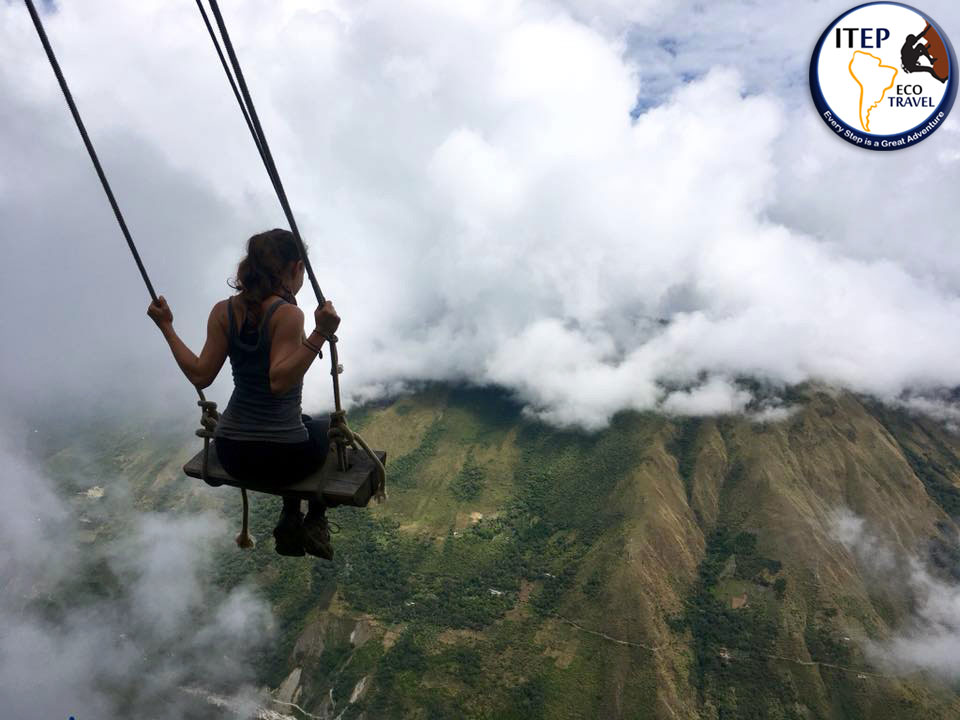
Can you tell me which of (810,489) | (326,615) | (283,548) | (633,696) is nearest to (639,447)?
(810,489)

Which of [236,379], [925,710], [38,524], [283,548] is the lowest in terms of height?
[925,710]

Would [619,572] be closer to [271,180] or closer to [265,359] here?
[265,359]

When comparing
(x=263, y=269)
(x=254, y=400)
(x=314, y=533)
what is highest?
(x=263, y=269)

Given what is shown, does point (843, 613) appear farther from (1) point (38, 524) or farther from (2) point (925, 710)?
(1) point (38, 524)

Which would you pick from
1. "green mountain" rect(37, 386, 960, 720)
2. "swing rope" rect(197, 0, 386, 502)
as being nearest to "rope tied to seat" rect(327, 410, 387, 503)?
"swing rope" rect(197, 0, 386, 502)

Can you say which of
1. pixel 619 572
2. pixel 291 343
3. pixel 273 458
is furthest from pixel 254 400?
pixel 619 572
